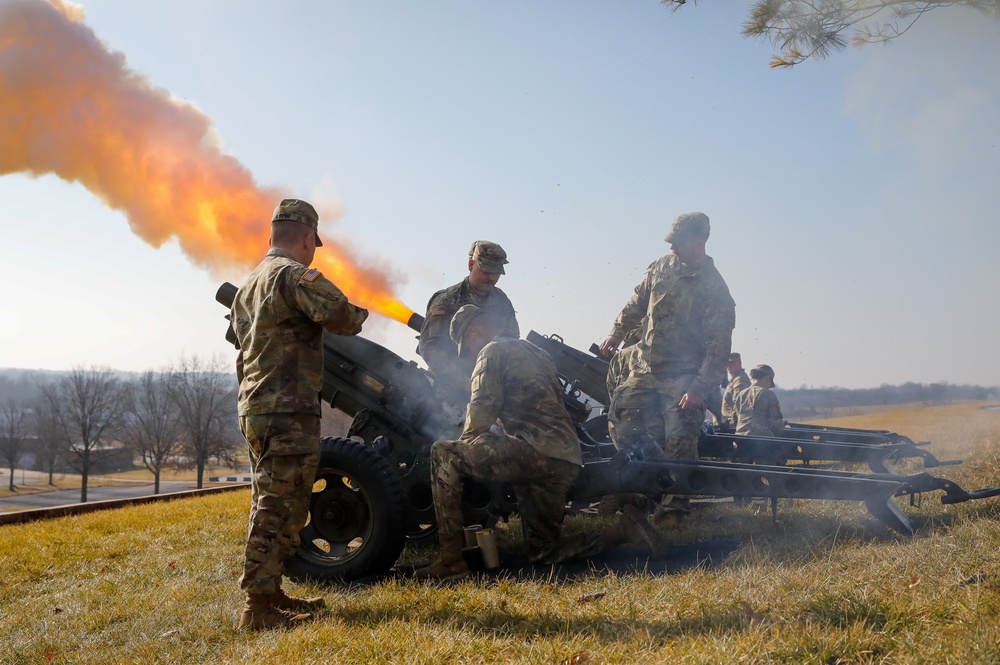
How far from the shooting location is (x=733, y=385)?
40.0ft

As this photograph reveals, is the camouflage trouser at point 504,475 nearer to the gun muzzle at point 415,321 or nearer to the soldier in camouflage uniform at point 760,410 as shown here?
the gun muzzle at point 415,321

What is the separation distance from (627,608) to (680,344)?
2.89m

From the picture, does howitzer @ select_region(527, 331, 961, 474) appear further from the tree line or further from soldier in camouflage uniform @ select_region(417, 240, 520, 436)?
the tree line

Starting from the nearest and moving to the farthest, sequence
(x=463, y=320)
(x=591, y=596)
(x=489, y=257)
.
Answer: (x=591, y=596)
(x=463, y=320)
(x=489, y=257)

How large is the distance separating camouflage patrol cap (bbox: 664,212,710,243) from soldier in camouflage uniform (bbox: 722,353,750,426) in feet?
20.7

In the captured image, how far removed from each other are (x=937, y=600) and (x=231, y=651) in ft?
9.84

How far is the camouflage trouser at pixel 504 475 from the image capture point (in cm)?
491

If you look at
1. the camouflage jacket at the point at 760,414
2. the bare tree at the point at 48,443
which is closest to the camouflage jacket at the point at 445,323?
the camouflage jacket at the point at 760,414

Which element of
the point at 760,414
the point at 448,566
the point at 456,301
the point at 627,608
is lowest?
the point at 627,608

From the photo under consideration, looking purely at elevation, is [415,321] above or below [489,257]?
below

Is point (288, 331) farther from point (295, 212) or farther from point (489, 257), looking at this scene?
point (489, 257)

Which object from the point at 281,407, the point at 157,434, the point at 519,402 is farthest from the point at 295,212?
the point at 157,434

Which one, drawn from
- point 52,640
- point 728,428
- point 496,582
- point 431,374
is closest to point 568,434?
point 496,582

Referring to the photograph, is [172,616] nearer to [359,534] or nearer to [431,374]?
[359,534]
